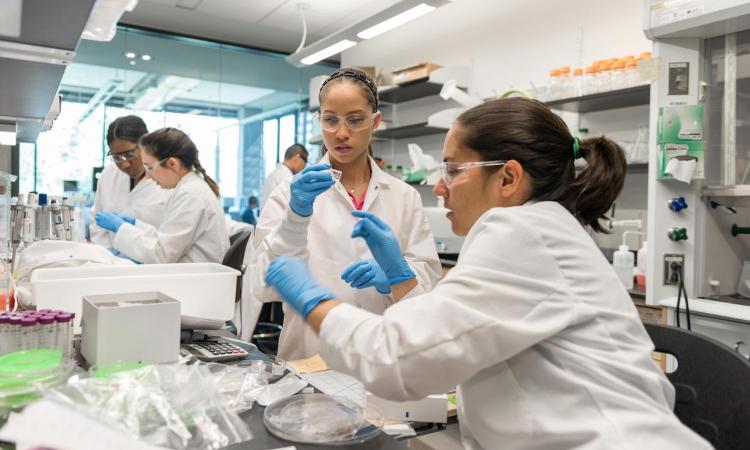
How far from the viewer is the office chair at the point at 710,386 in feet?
3.03

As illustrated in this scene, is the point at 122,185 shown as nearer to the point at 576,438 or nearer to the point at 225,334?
the point at 225,334

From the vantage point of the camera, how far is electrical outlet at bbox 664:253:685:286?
7.30 ft

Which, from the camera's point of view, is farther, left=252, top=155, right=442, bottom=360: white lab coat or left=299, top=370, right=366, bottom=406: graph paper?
left=252, top=155, right=442, bottom=360: white lab coat

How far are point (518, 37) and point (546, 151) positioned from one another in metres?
3.47

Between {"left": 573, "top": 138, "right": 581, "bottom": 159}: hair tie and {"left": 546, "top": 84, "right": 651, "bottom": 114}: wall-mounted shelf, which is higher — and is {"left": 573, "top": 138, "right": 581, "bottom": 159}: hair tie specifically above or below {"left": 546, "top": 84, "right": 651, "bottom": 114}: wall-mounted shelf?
below

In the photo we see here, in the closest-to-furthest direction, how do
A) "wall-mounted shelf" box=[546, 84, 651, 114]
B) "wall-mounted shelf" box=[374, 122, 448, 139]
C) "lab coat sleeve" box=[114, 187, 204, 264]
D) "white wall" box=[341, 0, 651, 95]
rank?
"lab coat sleeve" box=[114, 187, 204, 264]
"wall-mounted shelf" box=[546, 84, 651, 114]
"white wall" box=[341, 0, 651, 95]
"wall-mounted shelf" box=[374, 122, 448, 139]

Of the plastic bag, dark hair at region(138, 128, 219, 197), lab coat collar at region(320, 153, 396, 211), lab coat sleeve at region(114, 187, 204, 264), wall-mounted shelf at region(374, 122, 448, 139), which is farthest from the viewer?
wall-mounted shelf at region(374, 122, 448, 139)

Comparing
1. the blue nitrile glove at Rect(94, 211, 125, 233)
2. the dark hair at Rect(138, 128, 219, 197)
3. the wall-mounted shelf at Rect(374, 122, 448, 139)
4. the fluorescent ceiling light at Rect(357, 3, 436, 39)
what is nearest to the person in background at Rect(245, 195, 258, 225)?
the wall-mounted shelf at Rect(374, 122, 448, 139)

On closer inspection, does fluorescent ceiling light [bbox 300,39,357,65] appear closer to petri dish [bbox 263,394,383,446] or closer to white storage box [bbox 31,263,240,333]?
white storage box [bbox 31,263,240,333]

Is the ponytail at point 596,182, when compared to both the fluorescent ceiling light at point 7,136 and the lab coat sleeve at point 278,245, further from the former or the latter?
the fluorescent ceiling light at point 7,136

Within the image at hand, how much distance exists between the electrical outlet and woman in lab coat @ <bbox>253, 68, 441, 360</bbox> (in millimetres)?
1170

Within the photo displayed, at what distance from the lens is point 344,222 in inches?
64.3

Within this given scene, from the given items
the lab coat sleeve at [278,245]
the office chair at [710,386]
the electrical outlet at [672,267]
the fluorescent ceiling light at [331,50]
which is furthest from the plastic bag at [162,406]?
the fluorescent ceiling light at [331,50]

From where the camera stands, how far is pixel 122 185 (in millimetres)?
3332
